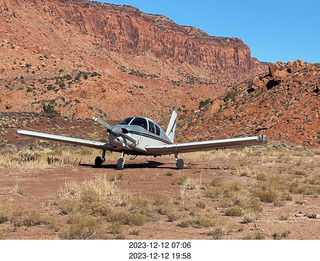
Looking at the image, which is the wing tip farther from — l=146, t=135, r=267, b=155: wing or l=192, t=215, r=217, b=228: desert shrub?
l=192, t=215, r=217, b=228: desert shrub

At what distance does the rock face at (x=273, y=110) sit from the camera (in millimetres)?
38156

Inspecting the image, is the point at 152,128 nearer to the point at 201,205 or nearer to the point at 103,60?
the point at 201,205

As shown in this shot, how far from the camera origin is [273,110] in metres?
42.8

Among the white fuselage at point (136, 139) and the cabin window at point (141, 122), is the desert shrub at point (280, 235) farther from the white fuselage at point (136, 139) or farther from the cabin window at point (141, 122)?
the cabin window at point (141, 122)

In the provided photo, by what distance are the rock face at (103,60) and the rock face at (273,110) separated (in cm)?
2379

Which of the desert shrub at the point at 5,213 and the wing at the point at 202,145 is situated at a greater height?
the wing at the point at 202,145

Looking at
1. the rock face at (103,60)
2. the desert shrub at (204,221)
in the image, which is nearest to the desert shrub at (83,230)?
the desert shrub at (204,221)

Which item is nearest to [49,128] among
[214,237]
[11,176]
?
[11,176]

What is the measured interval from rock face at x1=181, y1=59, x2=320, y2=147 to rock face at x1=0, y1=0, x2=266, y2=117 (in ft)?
78.1

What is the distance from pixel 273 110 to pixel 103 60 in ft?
225

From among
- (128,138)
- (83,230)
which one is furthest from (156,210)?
(128,138)

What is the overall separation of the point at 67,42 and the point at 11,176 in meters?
91.5

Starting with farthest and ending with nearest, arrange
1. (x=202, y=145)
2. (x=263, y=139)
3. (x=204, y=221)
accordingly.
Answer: (x=202, y=145) < (x=263, y=139) < (x=204, y=221)

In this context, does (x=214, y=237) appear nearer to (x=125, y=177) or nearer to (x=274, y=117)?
(x=125, y=177)
